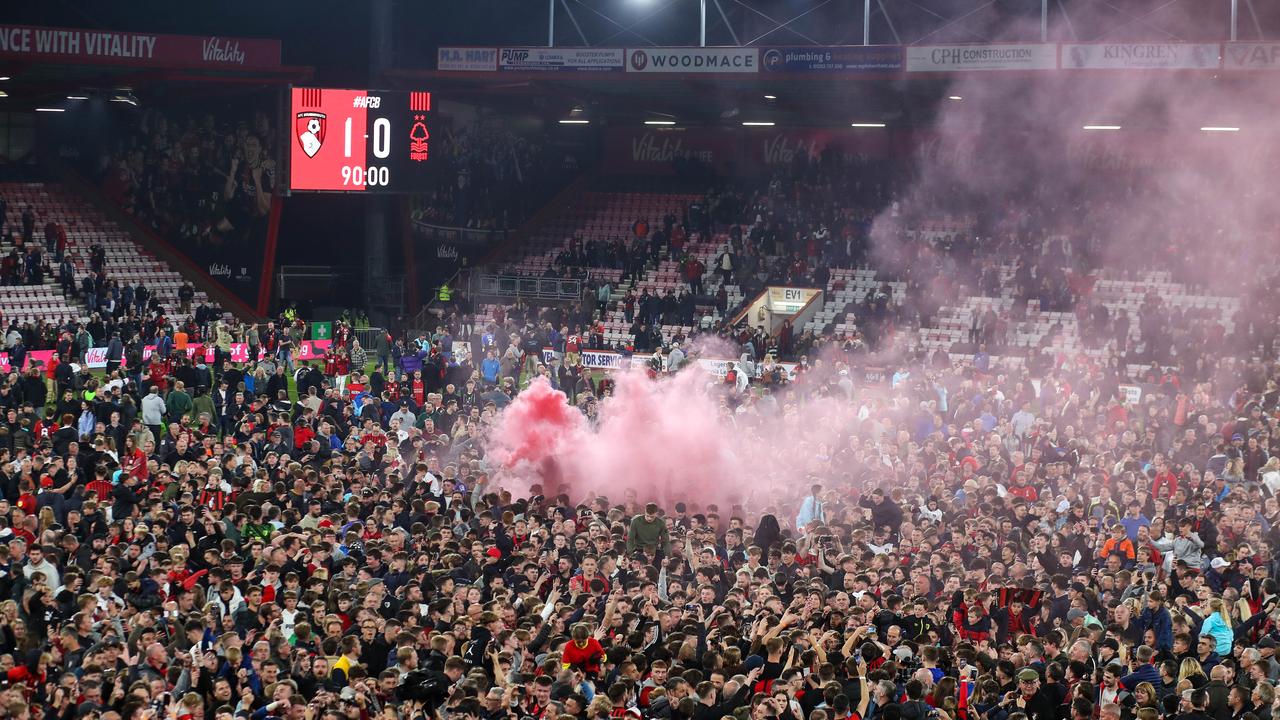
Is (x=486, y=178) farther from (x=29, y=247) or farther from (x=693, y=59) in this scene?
(x=29, y=247)

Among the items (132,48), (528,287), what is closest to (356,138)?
(132,48)

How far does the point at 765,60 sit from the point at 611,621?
20869 millimetres

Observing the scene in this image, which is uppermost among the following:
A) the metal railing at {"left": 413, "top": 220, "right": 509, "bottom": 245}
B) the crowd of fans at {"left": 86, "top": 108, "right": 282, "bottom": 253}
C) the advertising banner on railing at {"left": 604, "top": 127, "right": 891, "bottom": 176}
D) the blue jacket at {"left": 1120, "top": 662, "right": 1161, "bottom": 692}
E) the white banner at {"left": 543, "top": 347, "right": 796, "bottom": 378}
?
the advertising banner on railing at {"left": 604, "top": 127, "right": 891, "bottom": 176}

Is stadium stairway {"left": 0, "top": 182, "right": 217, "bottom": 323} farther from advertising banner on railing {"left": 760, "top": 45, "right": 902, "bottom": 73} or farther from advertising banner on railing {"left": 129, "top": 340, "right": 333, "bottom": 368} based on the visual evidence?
advertising banner on railing {"left": 760, "top": 45, "right": 902, "bottom": 73}

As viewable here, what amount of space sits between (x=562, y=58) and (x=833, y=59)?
249 inches

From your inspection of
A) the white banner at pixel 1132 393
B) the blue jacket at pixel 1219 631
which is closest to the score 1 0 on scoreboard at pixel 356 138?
the white banner at pixel 1132 393

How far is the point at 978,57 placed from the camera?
28.7 m

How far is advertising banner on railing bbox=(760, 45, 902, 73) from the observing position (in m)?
29.1

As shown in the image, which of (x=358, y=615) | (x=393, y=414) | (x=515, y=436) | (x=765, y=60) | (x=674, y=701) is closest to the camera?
(x=674, y=701)

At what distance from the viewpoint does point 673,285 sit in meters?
34.8

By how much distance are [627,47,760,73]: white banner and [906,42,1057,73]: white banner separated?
3.49 metres

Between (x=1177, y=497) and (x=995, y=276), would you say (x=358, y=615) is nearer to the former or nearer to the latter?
(x=1177, y=497)

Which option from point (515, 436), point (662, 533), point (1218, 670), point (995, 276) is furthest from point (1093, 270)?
point (1218, 670)

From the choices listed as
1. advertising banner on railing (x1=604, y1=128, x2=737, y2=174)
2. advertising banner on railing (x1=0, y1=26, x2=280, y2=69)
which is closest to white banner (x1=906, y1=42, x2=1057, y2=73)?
advertising banner on railing (x1=604, y1=128, x2=737, y2=174)
